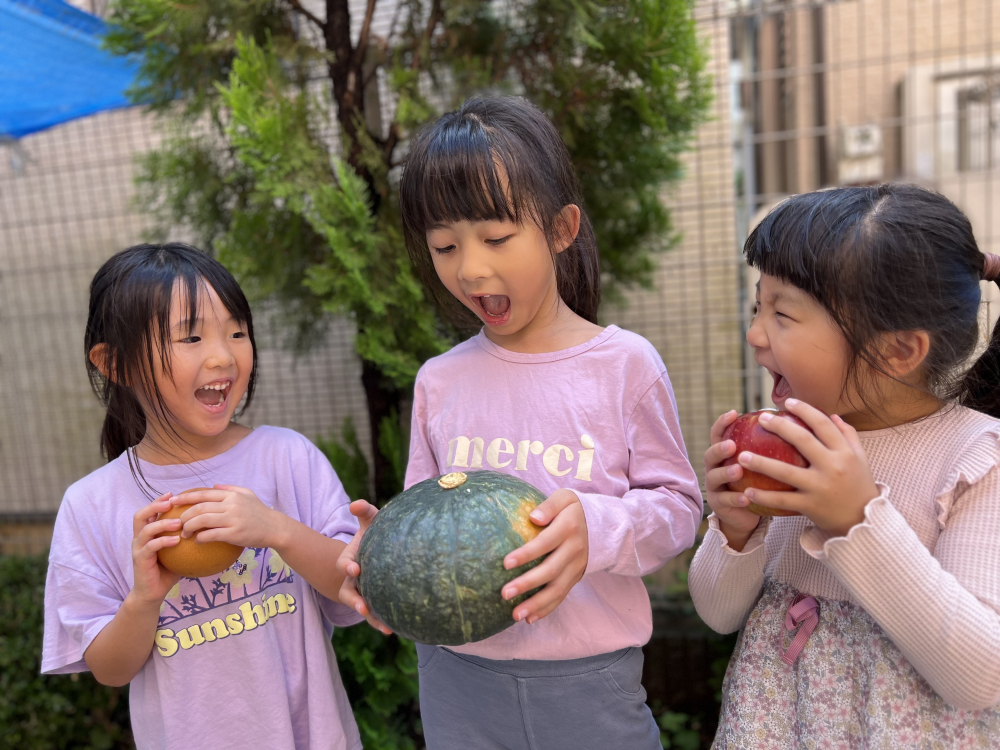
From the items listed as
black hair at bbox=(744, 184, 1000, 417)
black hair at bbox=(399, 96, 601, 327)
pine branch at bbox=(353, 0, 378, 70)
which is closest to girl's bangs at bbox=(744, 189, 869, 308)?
black hair at bbox=(744, 184, 1000, 417)

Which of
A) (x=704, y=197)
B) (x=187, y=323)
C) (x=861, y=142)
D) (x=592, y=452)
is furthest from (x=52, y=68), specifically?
(x=861, y=142)

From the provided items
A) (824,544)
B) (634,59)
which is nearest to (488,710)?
(824,544)

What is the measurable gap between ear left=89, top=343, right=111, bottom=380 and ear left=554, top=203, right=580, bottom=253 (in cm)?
116

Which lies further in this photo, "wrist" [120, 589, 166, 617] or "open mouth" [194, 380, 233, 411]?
"open mouth" [194, 380, 233, 411]

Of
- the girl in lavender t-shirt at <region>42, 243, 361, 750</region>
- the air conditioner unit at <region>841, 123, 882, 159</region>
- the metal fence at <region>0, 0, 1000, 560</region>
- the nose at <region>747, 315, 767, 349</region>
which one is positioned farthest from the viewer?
the air conditioner unit at <region>841, 123, 882, 159</region>

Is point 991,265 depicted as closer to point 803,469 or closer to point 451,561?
point 803,469

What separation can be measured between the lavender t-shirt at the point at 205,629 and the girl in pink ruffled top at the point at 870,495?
1.01 m

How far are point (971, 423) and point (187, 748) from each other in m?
1.87

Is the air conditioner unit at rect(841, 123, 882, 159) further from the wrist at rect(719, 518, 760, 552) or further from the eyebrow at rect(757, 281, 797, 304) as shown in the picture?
the wrist at rect(719, 518, 760, 552)

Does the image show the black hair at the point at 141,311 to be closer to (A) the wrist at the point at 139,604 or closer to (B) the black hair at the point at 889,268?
(A) the wrist at the point at 139,604

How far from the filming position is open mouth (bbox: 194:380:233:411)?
1744 millimetres

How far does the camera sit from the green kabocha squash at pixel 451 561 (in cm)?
125

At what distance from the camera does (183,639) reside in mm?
1694

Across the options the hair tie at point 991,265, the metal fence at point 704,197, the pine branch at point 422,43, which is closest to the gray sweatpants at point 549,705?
the hair tie at point 991,265
